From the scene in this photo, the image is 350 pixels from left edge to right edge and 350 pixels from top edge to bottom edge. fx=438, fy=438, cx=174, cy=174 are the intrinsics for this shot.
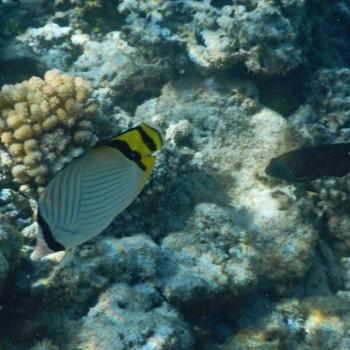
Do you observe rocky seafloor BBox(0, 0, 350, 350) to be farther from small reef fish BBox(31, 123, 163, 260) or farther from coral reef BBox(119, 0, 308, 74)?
small reef fish BBox(31, 123, 163, 260)

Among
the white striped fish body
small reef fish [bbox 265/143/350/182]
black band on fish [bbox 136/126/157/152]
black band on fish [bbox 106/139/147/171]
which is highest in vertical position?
black band on fish [bbox 136/126/157/152]

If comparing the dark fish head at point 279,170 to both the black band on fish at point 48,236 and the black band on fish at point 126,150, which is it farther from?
the black band on fish at point 48,236

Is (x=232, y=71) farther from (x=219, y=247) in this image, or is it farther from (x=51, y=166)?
(x=51, y=166)

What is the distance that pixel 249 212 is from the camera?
488 cm

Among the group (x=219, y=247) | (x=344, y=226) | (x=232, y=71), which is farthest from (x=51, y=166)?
(x=344, y=226)

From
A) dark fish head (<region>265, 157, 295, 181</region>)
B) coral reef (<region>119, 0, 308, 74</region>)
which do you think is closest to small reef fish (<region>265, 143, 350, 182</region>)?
dark fish head (<region>265, 157, 295, 181</region>)

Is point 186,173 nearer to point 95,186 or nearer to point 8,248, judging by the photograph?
point 8,248

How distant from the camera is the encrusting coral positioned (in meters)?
3.90

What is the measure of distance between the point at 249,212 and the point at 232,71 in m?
2.02

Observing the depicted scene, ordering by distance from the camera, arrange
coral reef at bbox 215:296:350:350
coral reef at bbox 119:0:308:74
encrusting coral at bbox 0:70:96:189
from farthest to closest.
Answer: coral reef at bbox 119:0:308:74 → coral reef at bbox 215:296:350:350 → encrusting coral at bbox 0:70:96:189

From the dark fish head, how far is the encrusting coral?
1.97 metres

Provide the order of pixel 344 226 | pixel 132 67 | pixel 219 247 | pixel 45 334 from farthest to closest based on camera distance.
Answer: pixel 132 67 → pixel 344 226 → pixel 219 247 → pixel 45 334

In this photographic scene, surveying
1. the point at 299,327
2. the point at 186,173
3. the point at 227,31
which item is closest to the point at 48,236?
the point at 186,173

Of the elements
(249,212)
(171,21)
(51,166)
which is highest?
(171,21)
